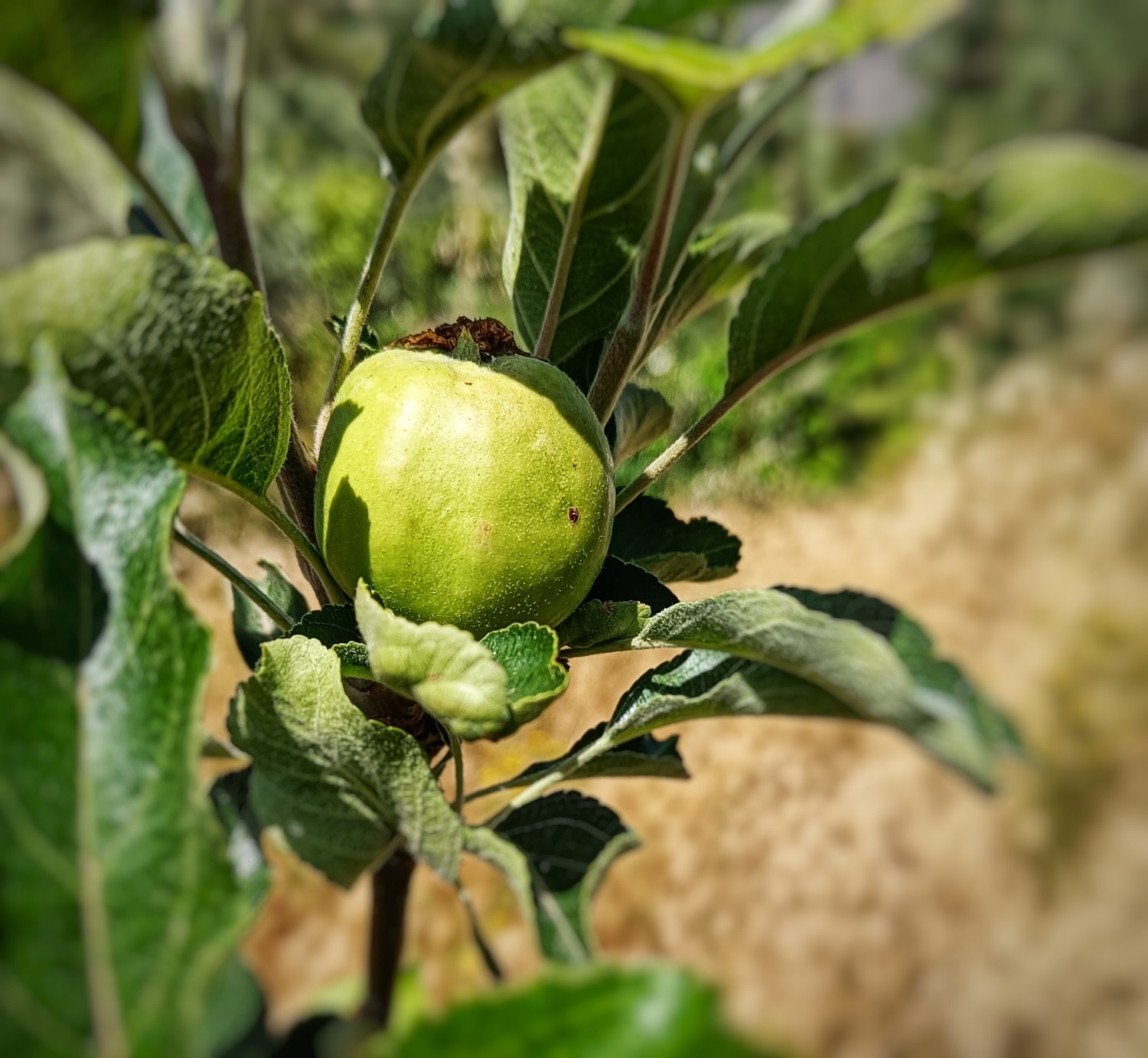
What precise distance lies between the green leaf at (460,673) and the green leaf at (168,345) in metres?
0.09

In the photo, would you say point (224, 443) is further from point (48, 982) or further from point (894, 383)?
point (894, 383)

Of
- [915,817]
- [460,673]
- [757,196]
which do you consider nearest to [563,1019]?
[460,673]

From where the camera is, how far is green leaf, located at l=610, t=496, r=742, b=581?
Result: 0.48m

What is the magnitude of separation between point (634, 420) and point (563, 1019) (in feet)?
1.04

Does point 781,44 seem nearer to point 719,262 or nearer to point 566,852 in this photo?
point 719,262

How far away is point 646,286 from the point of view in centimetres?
40

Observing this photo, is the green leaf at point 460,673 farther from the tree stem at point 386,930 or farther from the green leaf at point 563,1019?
the tree stem at point 386,930

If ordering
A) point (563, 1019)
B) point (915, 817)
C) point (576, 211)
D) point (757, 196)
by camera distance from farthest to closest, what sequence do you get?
point (757, 196)
point (915, 817)
point (576, 211)
point (563, 1019)

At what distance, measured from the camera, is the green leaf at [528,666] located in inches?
13.0

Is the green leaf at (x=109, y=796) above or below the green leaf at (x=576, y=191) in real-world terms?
below

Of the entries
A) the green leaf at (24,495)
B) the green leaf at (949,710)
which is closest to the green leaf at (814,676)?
the green leaf at (949,710)

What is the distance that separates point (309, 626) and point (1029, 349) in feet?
14.2

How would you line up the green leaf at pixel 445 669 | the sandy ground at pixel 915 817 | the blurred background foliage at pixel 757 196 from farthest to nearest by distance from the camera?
the blurred background foliage at pixel 757 196
the sandy ground at pixel 915 817
the green leaf at pixel 445 669

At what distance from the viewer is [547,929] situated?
0.35 m
